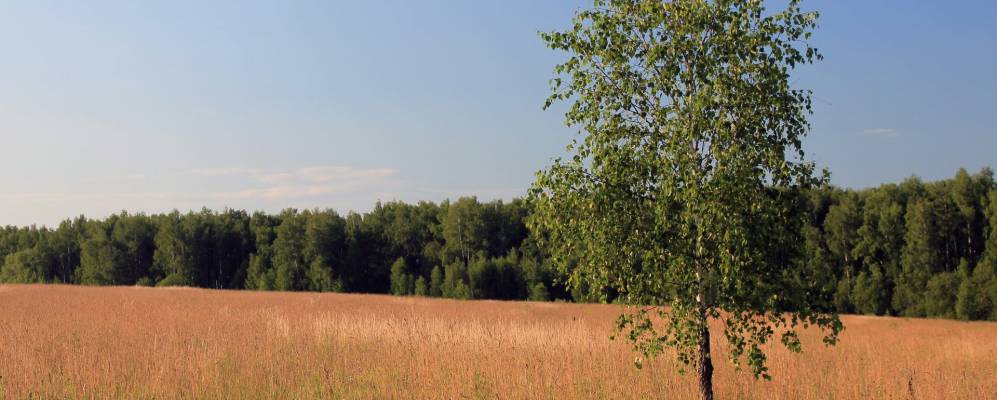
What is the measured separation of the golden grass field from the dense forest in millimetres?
22389

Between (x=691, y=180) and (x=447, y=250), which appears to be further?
(x=447, y=250)

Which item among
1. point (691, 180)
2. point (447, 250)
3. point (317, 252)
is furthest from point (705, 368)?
point (317, 252)

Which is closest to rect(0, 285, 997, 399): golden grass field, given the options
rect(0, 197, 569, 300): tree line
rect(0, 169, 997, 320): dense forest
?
rect(0, 169, 997, 320): dense forest

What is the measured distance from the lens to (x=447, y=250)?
69.3 metres

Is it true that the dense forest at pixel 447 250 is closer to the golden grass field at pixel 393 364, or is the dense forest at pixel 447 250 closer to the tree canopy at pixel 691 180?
the golden grass field at pixel 393 364

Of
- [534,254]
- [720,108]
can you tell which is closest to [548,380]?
[720,108]

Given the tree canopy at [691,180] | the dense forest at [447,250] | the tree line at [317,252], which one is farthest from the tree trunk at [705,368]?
the tree line at [317,252]

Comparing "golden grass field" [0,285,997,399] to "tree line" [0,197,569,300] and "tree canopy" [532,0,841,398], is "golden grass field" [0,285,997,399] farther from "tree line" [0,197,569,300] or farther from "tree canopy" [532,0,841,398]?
"tree line" [0,197,569,300]

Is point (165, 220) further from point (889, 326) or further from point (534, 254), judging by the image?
point (889, 326)

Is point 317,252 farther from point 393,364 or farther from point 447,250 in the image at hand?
point 393,364

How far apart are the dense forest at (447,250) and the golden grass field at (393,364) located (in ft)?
73.5

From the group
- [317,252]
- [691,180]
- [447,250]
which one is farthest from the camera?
[317,252]

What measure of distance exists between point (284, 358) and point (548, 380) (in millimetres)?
5866

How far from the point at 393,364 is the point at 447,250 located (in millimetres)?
53613
